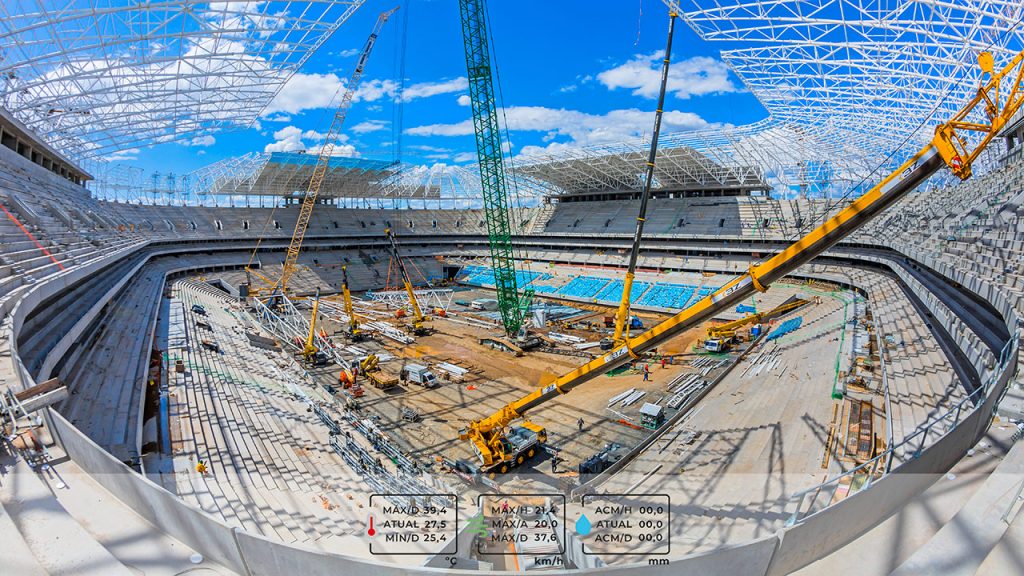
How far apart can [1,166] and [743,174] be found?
58219mm

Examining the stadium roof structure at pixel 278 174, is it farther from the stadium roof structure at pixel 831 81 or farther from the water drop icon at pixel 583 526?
the water drop icon at pixel 583 526

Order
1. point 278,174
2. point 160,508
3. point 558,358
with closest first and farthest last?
point 160,508 < point 558,358 < point 278,174

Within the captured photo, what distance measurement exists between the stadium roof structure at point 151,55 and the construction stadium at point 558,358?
24cm

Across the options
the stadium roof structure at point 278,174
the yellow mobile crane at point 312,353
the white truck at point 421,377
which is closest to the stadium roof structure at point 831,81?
the white truck at point 421,377

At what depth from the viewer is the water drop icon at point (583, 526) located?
9.03 m

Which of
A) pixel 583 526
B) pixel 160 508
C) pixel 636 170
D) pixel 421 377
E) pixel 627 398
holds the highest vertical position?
pixel 636 170

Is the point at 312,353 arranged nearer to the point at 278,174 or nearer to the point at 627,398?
the point at 627,398

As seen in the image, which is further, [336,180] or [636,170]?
[336,180]

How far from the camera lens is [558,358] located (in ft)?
93.1

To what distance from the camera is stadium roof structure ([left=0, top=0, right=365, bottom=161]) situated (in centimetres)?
2089

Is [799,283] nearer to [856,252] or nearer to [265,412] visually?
[856,252]

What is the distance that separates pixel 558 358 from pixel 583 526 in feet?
62.7

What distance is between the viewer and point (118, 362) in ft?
41.4

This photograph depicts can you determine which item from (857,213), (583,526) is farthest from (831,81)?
(583,526)
